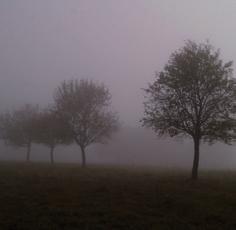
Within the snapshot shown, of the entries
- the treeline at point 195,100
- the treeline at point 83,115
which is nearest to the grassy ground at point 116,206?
the treeline at point 195,100

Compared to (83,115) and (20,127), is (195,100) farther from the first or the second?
(20,127)

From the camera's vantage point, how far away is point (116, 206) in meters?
16.0

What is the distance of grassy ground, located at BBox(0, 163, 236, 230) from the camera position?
13047mm

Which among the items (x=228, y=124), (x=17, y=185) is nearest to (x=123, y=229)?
(x=17, y=185)

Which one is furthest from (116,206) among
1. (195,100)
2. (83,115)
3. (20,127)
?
(20,127)

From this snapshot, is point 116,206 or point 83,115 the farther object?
point 83,115

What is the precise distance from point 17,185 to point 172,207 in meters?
11.8

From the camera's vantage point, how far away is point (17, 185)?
73.2 feet

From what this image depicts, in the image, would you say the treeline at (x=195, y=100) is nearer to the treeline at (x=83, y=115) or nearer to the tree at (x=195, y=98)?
the tree at (x=195, y=98)

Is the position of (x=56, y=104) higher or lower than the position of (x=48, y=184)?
higher

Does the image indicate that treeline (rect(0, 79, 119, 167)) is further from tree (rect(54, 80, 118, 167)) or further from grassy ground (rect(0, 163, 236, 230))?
grassy ground (rect(0, 163, 236, 230))

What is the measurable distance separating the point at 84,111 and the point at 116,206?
101 feet

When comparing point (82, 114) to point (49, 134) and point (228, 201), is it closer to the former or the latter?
point (49, 134)

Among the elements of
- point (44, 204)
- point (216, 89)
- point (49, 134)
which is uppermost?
point (216, 89)
